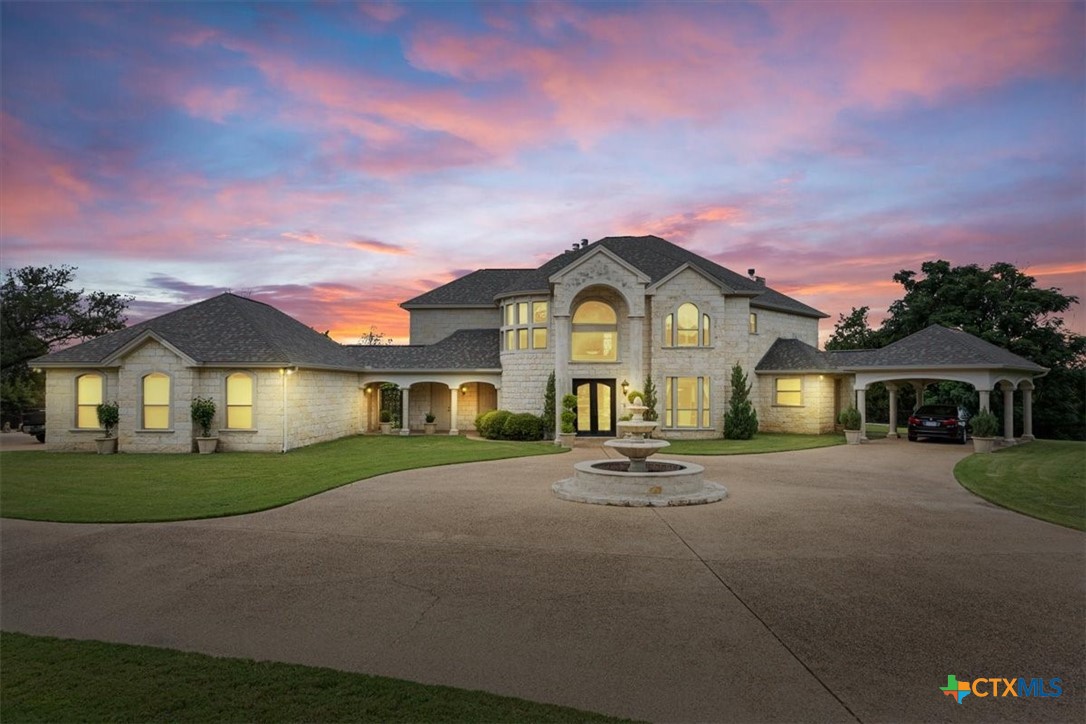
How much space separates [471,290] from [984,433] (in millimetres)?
25943

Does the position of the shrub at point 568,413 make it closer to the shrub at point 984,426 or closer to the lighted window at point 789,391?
the lighted window at point 789,391

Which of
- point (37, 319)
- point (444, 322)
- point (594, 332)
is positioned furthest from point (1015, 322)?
point (37, 319)

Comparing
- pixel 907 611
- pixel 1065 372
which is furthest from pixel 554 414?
pixel 1065 372

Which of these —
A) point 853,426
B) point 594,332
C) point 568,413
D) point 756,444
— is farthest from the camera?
point 594,332

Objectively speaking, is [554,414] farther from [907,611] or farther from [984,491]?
[907,611]

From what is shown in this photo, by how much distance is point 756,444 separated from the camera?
83.1 ft

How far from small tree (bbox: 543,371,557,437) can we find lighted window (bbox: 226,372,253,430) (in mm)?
12295

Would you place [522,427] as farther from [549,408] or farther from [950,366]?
[950,366]

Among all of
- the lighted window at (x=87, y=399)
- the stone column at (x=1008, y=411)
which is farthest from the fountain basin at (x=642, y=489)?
the lighted window at (x=87, y=399)

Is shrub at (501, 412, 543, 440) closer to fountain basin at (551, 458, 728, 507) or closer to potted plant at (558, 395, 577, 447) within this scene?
potted plant at (558, 395, 577, 447)

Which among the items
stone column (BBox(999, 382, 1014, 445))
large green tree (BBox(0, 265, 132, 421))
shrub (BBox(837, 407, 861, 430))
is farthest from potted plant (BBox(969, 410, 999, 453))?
large green tree (BBox(0, 265, 132, 421))

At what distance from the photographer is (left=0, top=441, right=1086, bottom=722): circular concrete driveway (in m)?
5.18

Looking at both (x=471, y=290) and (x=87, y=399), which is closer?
(x=87, y=399)

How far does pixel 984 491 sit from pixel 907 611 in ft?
32.6
